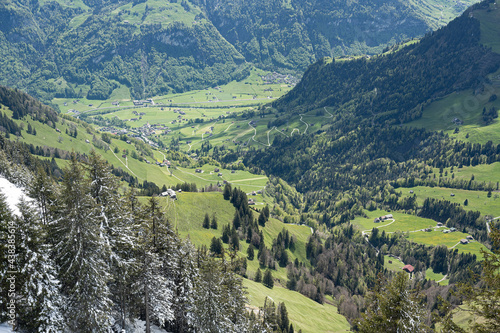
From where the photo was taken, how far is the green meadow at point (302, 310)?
128 meters

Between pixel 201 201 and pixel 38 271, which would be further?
pixel 201 201

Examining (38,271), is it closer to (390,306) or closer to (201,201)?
(390,306)

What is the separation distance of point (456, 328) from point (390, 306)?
8165 millimetres

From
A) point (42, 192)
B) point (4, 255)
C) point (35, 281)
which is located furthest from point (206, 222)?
point (4, 255)

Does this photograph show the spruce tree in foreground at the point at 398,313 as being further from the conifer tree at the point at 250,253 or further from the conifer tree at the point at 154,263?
the conifer tree at the point at 250,253

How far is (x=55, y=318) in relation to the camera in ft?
139

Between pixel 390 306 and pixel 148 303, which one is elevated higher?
pixel 390 306

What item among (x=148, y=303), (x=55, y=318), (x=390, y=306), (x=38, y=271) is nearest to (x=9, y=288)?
(x=38, y=271)

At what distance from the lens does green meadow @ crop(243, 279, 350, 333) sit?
419 feet

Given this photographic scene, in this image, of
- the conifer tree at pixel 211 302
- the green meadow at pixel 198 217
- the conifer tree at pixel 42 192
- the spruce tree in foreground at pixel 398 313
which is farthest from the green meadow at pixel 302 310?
the spruce tree in foreground at pixel 398 313

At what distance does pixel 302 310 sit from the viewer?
147 metres

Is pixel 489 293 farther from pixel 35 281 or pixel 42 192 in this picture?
pixel 42 192

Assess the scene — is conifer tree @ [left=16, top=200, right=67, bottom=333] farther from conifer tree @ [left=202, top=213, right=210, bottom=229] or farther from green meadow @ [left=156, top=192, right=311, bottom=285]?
conifer tree @ [left=202, top=213, right=210, bottom=229]

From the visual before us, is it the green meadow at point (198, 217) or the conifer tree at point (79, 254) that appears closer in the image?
the conifer tree at point (79, 254)
